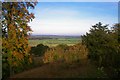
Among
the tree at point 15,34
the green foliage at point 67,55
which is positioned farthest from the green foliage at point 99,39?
the tree at point 15,34

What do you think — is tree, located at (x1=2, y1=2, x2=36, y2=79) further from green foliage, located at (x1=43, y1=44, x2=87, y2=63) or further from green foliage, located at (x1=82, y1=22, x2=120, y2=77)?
green foliage, located at (x1=82, y1=22, x2=120, y2=77)

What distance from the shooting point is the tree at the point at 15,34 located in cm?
1150

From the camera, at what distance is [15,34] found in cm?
1156

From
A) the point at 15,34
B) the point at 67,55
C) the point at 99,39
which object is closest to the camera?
the point at 15,34

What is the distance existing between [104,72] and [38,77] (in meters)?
3.02

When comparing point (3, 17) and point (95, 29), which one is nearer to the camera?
point (3, 17)

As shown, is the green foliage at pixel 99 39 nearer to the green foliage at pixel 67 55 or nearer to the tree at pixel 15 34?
the green foliage at pixel 67 55

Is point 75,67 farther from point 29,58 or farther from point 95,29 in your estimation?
point 95,29

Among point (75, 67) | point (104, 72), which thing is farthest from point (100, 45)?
point (104, 72)

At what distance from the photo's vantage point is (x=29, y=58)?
12641 mm

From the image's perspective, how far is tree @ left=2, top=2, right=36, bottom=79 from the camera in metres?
11.5

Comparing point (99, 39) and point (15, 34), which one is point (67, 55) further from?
point (15, 34)

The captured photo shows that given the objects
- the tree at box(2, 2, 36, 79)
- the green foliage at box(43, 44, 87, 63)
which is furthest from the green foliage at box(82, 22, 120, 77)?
the tree at box(2, 2, 36, 79)

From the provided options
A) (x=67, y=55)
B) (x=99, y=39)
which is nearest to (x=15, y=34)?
(x=67, y=55)
